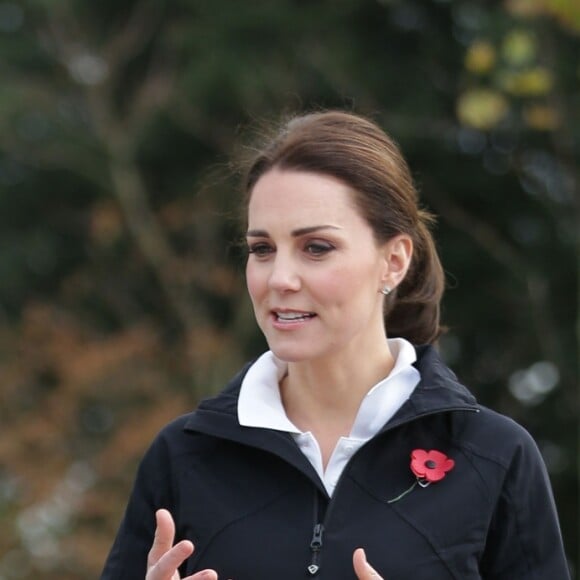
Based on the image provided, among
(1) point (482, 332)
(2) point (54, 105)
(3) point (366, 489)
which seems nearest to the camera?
(3) point (366, 489)

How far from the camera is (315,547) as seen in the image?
226 centimetres

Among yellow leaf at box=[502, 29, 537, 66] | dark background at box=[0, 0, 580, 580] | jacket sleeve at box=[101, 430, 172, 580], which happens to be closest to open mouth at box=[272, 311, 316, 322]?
jacket sleeve at box=[101, 430, 172, 580]

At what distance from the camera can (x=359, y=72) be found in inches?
→ 425

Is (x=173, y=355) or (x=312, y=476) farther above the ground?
(x=173, y=355)

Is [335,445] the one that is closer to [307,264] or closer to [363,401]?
[363,401]

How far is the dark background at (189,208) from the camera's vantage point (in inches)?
424

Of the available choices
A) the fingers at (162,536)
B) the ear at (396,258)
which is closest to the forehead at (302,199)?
the ear at (396,258)

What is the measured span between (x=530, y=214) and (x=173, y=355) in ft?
12.0

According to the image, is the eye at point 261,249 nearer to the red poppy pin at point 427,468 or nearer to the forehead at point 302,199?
the forehead at point 302,199

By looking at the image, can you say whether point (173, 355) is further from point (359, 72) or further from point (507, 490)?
point (507, 490)

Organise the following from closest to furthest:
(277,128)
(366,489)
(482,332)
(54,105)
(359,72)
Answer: (366,489) < (277,128) < (359,72) < (482,332) < (54,105)

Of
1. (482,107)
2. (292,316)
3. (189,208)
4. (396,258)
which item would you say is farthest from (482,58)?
(292,316)

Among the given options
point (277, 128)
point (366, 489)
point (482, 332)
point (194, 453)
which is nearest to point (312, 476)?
point (366, 489)

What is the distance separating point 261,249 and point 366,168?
24 centimetres
